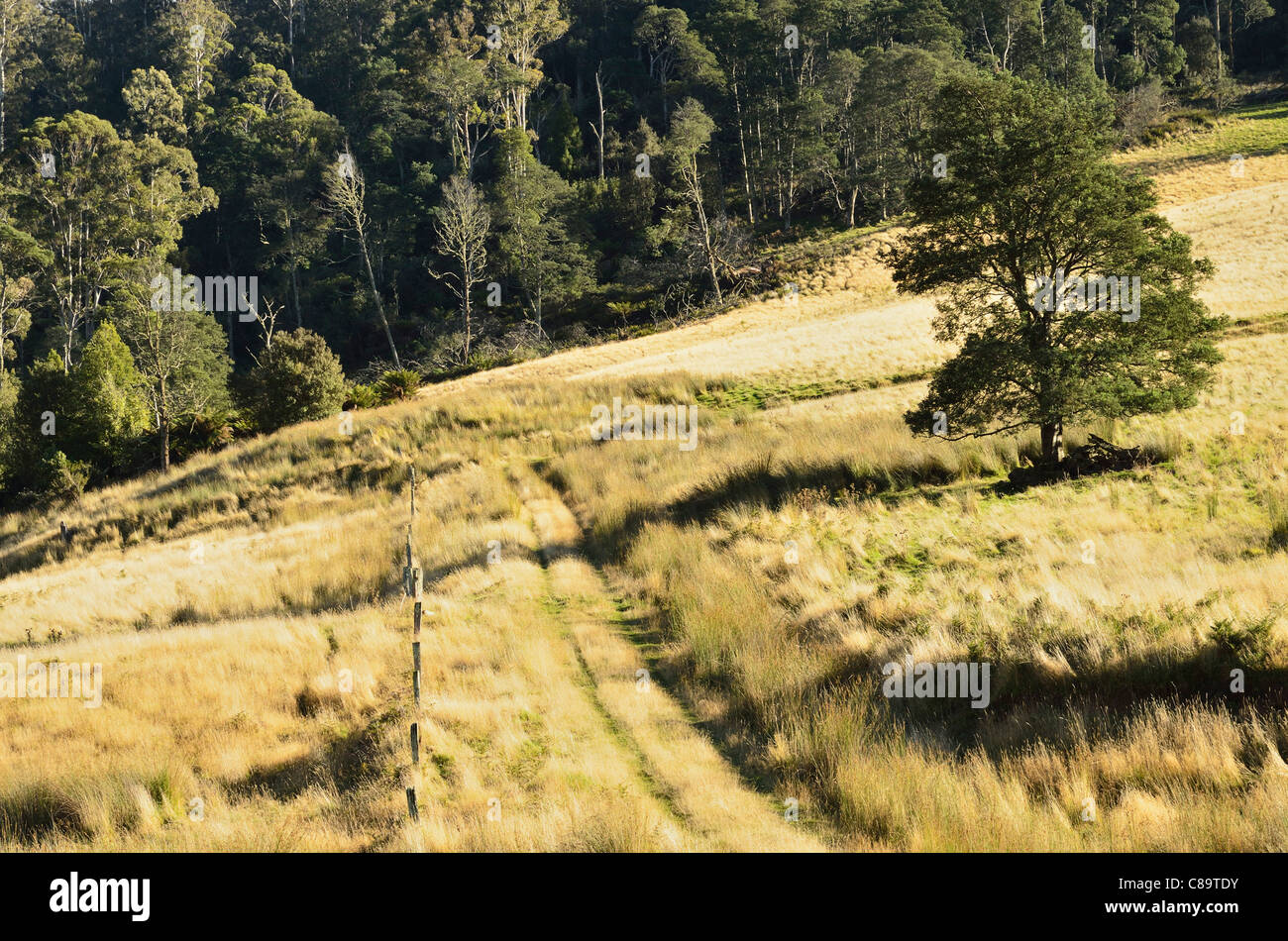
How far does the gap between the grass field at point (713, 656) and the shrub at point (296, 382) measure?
44.8 ft

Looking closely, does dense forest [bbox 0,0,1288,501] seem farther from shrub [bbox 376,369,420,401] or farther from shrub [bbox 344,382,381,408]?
shrub [bbox 344,382,381,408]

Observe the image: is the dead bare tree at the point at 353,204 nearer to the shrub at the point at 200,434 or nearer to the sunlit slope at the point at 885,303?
the shrub at the point at 200,434

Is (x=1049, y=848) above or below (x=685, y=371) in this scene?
below

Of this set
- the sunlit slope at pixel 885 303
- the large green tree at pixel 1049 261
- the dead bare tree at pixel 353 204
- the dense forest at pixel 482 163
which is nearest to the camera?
the large green tree at pixel 1049 261

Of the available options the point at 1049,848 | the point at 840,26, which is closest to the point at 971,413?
the point at 1049,848

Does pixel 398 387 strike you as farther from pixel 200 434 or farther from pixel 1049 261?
pixel 1049 261

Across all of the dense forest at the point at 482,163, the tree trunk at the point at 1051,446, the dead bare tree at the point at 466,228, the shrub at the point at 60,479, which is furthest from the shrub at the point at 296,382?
the tree trunk at the point at 1051,446

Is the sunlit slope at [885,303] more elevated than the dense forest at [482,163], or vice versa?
the dense forest at [482,163]

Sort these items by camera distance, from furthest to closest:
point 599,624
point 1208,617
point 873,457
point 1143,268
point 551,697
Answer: point 873,457 < point 1143,268 < point 599,624 < point 551,697 < point 1208,617

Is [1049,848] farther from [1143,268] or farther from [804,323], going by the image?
[804,323]

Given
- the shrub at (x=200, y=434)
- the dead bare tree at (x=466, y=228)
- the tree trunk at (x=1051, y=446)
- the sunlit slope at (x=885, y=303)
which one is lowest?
the tree trunk at (x=1051, y=446)

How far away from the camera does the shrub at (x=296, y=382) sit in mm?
36656

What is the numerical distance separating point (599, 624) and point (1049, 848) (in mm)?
7182
